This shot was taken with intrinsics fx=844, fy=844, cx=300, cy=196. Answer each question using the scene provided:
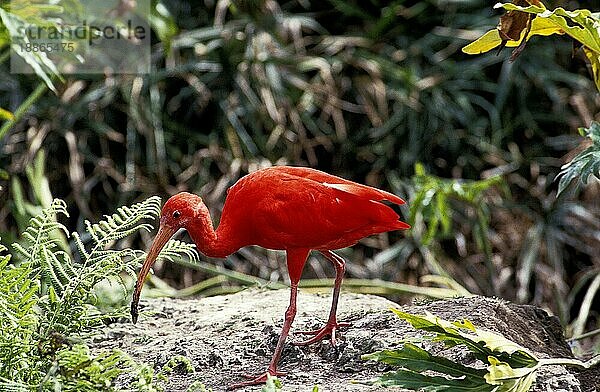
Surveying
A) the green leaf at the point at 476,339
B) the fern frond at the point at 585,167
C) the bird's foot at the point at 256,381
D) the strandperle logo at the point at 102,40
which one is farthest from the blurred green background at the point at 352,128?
the green leaf at the point at 476,339

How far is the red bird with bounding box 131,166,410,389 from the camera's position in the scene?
1385mm

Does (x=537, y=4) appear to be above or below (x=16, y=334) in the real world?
above

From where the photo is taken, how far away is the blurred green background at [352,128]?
306cm

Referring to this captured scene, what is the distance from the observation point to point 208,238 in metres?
1.42

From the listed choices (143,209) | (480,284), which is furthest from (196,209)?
(480,284)

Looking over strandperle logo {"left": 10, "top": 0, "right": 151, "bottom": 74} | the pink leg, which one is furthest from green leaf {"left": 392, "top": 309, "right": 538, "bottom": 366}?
strandperle logo {"left": 10, "top": 0, "right": 151, "bottom": 74}

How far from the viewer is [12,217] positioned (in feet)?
10.1

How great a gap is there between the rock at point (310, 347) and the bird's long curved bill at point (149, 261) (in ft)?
0.41

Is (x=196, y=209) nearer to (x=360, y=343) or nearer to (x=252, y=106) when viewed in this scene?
(x=360, y=343)

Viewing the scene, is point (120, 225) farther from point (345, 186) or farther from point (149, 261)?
point (345, 186)

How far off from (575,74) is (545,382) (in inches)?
90.5

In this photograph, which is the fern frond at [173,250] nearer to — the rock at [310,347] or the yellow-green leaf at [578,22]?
the rock at [310,347]

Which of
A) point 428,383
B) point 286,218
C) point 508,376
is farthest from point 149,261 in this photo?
point 508,376

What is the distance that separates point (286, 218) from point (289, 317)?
161mm
